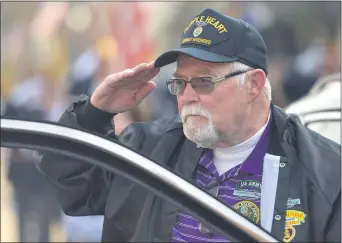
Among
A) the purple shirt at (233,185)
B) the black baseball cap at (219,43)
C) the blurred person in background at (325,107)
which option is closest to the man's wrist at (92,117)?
the black baseball cap at (219,43)

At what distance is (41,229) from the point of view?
498 cm

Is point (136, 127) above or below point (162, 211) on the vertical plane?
above

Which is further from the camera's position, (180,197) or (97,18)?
(97,18)

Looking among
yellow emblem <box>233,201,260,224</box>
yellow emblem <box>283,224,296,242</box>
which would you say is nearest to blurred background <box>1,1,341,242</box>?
yellow emblem <box>233,201,260,224</box>

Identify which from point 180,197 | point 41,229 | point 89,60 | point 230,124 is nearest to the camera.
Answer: point 180,197

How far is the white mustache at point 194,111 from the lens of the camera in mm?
2330

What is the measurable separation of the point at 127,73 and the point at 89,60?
345 cm

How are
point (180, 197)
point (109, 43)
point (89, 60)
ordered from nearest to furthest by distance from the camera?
point (180, 197) < point (89, 60) < point (109, 43)

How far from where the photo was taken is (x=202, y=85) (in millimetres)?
2344

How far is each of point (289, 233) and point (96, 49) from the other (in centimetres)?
439

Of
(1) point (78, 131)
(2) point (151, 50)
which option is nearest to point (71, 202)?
(1) point (78, 131)

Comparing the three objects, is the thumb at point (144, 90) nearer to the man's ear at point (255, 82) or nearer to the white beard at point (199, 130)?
the white beard at point (199, 130)

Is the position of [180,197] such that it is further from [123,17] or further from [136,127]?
[123,17]

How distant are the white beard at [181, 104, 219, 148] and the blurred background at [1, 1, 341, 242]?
110 inches
